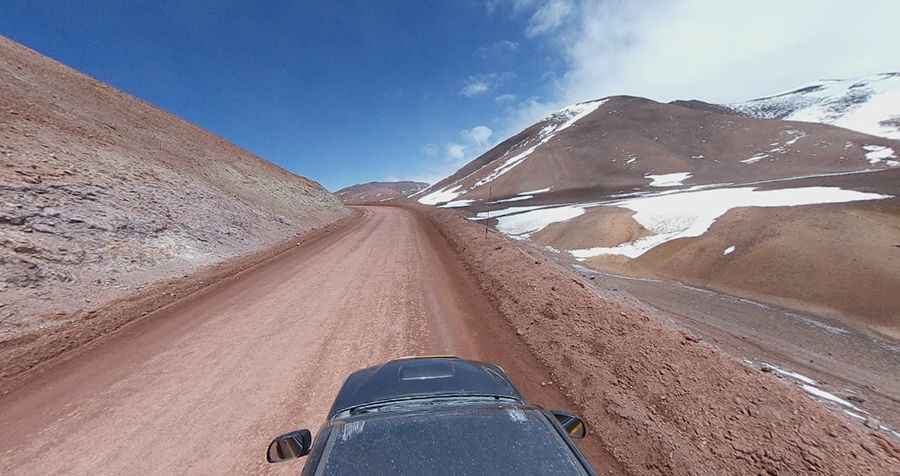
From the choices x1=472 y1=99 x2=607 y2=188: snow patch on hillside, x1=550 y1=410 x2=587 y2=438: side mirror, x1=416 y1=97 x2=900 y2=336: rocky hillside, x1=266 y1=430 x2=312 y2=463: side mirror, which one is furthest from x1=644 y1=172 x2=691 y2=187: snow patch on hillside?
x1=266 y1=430 x2=312 y2=463: side mirror

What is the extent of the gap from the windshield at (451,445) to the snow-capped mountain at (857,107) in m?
152

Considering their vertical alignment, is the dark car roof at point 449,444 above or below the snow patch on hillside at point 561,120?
below

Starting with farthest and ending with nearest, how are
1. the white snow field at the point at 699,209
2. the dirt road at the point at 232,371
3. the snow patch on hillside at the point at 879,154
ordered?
1. the snow patch on hillside at the point at 879,154
2. the white snow field at the point at 699,209
3. the dirt road at the point at 232,371

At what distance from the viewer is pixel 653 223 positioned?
100ft

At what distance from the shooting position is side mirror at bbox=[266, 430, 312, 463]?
252cm

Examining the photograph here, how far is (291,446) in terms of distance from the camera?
2570mm

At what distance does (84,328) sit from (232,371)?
4092 mm

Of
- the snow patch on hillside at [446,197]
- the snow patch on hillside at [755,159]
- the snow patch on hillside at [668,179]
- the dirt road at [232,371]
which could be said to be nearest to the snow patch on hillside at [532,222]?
the dirt road at [232,371]

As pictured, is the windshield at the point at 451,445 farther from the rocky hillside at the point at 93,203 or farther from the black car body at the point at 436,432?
the rocky hillside at the point at 93,203

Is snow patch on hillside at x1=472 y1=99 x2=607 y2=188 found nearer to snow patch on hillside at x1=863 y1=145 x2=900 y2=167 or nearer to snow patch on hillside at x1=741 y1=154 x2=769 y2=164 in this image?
snow patch on hillside at x1=741 y1=154 x2=769 y2=164

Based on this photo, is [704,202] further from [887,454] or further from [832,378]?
[887,454]

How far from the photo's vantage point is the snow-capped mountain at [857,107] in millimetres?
112562

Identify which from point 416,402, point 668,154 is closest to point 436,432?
point 416,402

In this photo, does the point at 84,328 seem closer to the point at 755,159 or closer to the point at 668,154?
the point at 755,159
